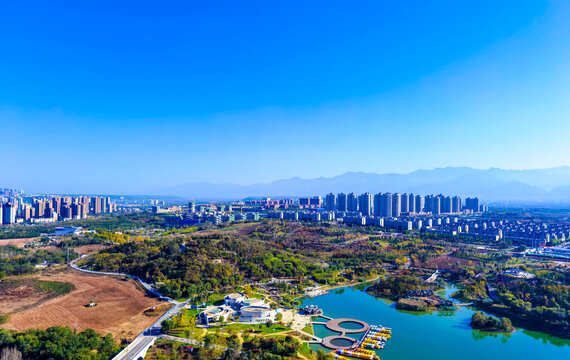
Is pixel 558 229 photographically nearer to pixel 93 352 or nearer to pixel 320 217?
pixel 320 217

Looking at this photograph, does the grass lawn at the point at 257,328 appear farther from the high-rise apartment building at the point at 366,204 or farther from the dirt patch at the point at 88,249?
the high-rise apartment building at the point at 366,204

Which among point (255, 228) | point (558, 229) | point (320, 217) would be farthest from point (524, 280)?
point (320, 217)

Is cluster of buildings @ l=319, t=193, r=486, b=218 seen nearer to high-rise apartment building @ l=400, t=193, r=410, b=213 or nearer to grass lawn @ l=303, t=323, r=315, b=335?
high-rise apartment building @ l=400, t=193, r=410, b=213

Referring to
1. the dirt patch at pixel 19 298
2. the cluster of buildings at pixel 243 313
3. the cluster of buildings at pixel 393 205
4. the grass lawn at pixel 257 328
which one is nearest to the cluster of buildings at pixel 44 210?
the dirt patch at pixel 19 298

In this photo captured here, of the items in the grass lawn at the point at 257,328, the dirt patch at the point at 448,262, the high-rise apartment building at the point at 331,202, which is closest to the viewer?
the grass lawn at the point at 257,328

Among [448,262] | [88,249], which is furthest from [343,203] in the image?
[88,249]

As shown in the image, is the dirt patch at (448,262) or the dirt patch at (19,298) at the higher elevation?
the dirt patch at (448,262)

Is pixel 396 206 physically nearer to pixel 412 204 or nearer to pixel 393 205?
pixel 393 205
